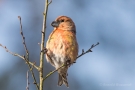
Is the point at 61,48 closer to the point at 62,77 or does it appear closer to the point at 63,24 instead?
the point at 63,24

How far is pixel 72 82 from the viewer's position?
746 inches

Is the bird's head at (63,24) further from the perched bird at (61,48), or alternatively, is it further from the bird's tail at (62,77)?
the bird's tail at (62,77)

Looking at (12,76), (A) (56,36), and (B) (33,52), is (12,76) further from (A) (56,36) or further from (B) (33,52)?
(A) (56,36)

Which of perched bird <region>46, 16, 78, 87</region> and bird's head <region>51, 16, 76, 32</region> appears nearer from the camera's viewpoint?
perched bird <region>46, 16, 78, 87</region>

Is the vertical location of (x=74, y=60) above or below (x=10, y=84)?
below

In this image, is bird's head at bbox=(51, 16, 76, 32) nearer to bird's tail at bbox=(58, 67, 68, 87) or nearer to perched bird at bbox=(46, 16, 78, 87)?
perched bird at bbox=(46, 16, 78, 87)

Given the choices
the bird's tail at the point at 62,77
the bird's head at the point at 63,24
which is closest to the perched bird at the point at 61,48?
the bird's head at the point at 63,24

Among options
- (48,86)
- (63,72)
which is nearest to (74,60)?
(63,72)

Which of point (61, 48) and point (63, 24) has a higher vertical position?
point (63, 24)

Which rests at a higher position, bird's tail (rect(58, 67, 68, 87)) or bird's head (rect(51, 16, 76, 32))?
bird's head (rect(51, 16, 76, 32))

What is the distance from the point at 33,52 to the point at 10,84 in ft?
5.93

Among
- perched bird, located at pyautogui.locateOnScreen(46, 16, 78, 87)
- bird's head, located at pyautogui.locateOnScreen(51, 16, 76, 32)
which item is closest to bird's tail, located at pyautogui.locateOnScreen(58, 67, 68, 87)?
perched bird, located at pyautogui.locateOnScreen(46, 16, 78, 87)

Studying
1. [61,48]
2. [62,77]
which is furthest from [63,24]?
[62,77]

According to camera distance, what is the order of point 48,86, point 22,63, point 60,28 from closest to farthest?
point 60,28, point 48,86, point 22,63
